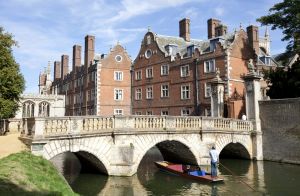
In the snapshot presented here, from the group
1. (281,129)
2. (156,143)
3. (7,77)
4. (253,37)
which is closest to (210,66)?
(253,37)

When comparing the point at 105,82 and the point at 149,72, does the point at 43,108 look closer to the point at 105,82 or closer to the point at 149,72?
the point at 105,82

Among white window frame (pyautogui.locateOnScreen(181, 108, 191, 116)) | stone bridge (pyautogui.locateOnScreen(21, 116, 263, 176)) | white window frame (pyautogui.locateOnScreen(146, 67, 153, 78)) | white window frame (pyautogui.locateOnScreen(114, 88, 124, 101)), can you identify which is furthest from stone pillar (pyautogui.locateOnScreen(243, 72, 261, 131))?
white window frame (pyautogui.locateOnScreen(114, 88, 124, 101))

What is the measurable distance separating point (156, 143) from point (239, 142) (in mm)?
7540

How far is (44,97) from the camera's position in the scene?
52.2 m

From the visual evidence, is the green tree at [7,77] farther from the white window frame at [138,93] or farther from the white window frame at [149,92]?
the white window frame at [138,93]

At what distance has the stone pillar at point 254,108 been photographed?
23389mm

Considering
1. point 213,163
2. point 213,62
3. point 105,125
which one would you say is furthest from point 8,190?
point 213,62

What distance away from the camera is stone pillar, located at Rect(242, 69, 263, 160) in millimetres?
23389

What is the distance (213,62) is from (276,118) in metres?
11.5

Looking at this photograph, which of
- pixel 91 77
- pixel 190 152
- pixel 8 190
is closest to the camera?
pixel 8 190

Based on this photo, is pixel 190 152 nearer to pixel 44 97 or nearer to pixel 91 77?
pixel 91 77

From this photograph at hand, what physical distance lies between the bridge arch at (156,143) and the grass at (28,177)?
5557 mm

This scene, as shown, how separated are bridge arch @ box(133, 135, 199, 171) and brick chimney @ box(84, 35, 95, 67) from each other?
30248 millimetres

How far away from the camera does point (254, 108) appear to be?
77.8ft
